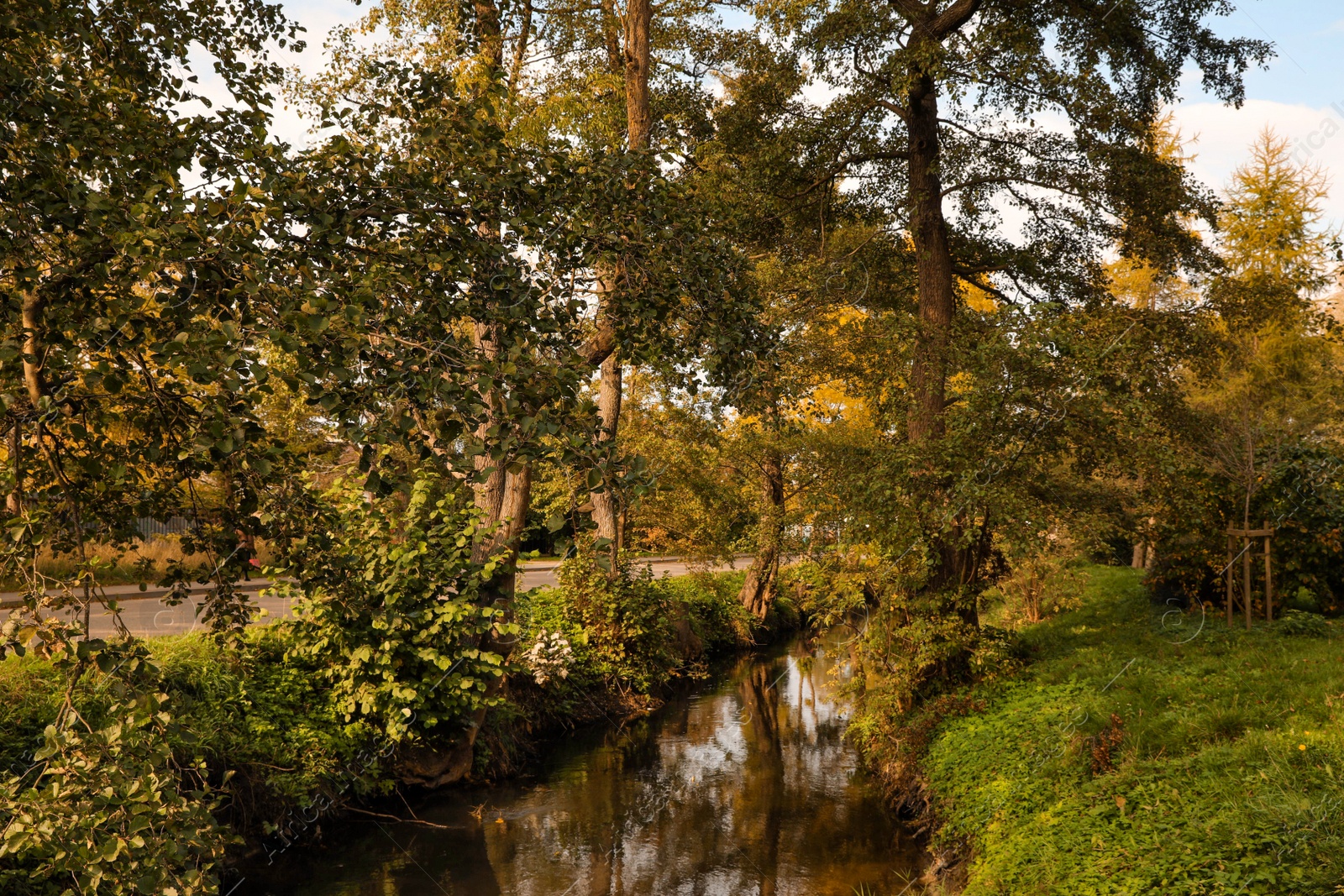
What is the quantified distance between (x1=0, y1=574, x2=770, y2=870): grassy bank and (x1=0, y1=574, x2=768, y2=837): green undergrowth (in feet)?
0.05

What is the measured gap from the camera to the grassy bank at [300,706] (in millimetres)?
6344

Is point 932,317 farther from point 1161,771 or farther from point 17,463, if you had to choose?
point 17,463

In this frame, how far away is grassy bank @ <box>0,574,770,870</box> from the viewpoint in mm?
6344

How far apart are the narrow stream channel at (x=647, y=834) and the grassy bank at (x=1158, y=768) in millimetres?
1136

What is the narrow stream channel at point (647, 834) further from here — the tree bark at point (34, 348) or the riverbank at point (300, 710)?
the tree bark at point (34, 348)

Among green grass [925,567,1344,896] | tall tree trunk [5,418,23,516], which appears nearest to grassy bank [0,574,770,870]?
tall tree trunk [5,418,23,516]

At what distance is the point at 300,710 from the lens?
8969mm

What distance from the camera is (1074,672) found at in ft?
31.2

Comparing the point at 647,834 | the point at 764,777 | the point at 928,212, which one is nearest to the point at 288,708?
the point at 647,834

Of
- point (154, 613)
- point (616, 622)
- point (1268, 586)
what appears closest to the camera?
point (1268, 586)

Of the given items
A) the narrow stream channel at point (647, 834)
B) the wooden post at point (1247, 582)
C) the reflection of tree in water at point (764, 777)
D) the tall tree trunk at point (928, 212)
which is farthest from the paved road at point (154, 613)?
the wooden post at point (1247, 582)

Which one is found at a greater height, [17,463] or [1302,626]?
[17,463]

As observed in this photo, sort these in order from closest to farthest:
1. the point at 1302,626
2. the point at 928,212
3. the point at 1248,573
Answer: the point at 1302,626 < the point at 1248,573 < the point at 928,212

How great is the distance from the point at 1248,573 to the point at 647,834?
684 cm
